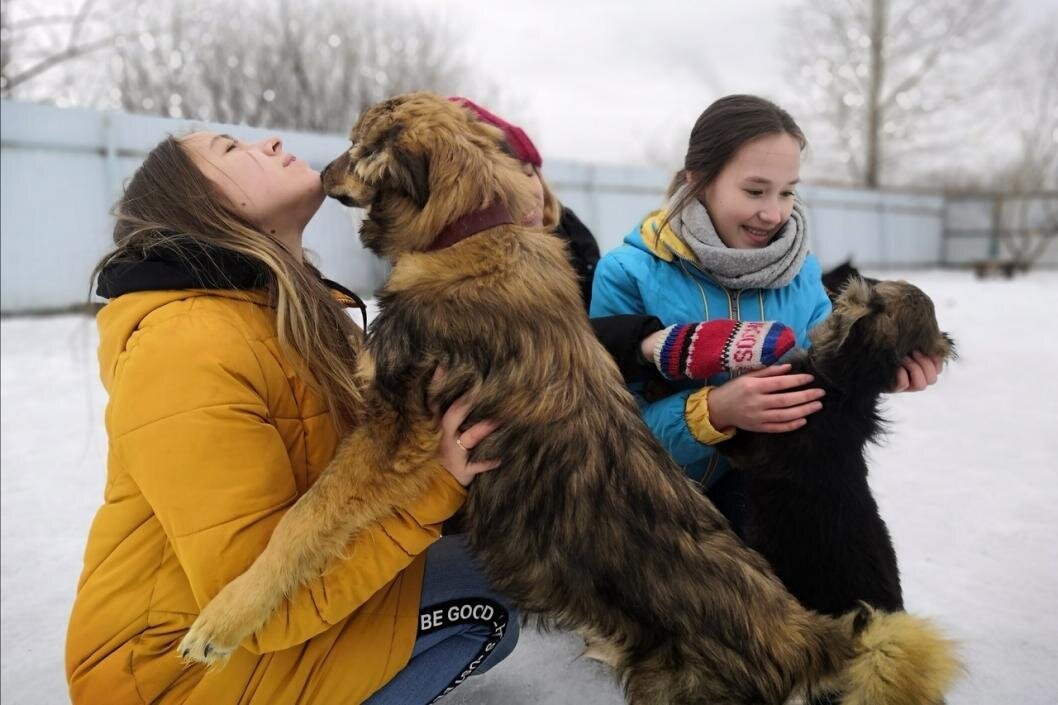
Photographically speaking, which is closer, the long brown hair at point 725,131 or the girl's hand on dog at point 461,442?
the girl's hand on dog at point 461,442

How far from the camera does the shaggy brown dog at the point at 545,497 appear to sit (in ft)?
5.89

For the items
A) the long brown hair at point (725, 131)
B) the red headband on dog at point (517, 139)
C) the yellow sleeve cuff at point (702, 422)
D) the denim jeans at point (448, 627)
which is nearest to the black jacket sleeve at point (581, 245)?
the red headband on dog at point (517, 139)

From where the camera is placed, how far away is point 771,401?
7.37ft

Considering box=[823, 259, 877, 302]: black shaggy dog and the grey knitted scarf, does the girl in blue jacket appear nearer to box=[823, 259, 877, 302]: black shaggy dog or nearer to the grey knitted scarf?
the grey knitted scarf

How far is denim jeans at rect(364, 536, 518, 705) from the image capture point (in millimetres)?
2064

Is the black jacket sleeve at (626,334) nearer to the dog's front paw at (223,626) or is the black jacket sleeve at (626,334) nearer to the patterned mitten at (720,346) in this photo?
the patterned mitten at (720,346)

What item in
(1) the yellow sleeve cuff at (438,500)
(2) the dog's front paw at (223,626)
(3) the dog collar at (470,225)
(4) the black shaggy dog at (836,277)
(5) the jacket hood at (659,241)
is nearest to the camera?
Answer: (2) the dog's front paw at (223,626)

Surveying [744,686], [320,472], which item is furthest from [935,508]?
[320,472]

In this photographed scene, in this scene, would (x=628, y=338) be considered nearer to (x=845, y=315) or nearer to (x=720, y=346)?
(x=720, y=346)

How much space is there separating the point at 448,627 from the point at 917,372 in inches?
61.5

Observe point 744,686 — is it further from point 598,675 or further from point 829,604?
point 598,675

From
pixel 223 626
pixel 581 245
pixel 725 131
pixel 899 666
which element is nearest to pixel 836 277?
pixel 725 131

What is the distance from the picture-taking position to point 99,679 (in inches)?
70.2

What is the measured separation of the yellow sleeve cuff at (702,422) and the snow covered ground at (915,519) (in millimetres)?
966
